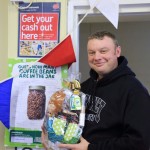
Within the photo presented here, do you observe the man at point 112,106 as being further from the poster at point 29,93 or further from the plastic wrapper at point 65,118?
the poster at point 29,93

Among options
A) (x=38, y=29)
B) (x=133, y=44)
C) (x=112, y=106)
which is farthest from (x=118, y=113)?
(x=133, y=44)

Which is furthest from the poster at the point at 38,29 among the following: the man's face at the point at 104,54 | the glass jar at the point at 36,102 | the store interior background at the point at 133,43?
the store interior background at the point at 133,43

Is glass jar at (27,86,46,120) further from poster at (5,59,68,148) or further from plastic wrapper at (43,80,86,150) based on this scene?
plastic wrapper at (43,80,86,150)

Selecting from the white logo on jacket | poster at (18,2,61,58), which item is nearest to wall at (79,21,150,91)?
poster at (18,2,61,58)

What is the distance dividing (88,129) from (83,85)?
25 cm

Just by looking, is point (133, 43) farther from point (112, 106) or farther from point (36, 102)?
point (112, 106)

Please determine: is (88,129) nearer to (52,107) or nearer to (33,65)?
(52,107)

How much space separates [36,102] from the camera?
4.83 ft

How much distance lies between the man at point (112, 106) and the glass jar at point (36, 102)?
0.37 metres

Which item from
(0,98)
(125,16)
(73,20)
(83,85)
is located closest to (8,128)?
(0,98)

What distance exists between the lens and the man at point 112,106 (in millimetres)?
996

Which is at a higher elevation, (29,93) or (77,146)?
(29,93)

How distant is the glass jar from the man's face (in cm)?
46

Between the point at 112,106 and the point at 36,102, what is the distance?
539 mm
